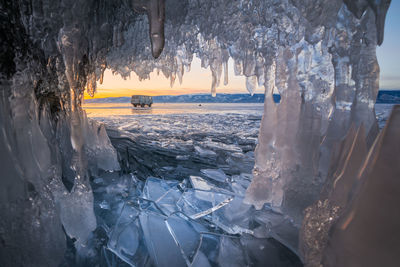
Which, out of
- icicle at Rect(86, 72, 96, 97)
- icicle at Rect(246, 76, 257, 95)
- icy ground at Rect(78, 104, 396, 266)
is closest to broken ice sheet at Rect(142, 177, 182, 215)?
icy ground at Rect(78, 104, 396, 266)

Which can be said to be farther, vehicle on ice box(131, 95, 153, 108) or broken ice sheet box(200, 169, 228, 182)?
vehicle on ice box(131, 95, 153, 108)

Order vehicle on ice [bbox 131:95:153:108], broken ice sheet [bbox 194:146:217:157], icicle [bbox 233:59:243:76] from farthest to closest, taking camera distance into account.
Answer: vehicle on ice [bbox 131:95:153:108] < broken ice sheet [bbox 194:146:217:157] < icicle [bbox 233:59:243:76]

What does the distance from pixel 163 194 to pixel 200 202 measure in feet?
1.33

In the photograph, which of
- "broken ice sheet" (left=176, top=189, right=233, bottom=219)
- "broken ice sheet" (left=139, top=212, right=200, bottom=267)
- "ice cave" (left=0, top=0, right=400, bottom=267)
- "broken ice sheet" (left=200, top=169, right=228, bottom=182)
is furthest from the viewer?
"broken ice sheet" (left=200, top=169, right=228, bottom=182)

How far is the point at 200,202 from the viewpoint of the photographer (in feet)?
6.70

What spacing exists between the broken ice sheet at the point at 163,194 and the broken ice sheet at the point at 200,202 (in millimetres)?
84

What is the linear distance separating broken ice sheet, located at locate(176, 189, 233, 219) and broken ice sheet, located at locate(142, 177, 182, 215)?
0.08 m

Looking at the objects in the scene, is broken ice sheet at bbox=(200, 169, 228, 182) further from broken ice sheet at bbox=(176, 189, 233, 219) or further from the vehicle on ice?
the vehicle on ice

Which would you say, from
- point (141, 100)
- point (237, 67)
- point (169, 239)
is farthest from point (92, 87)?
point (141, 100)

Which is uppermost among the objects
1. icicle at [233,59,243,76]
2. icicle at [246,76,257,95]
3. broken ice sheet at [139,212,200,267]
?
icicle at [233,59,243,76]

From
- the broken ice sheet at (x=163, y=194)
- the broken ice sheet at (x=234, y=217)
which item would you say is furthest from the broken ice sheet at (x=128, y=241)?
the broken ice sheet at (x=234, y=217)

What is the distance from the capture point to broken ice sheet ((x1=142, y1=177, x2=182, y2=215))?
77.7 inches

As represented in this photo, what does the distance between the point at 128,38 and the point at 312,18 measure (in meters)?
3.01

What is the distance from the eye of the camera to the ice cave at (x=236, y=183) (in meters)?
0.99
